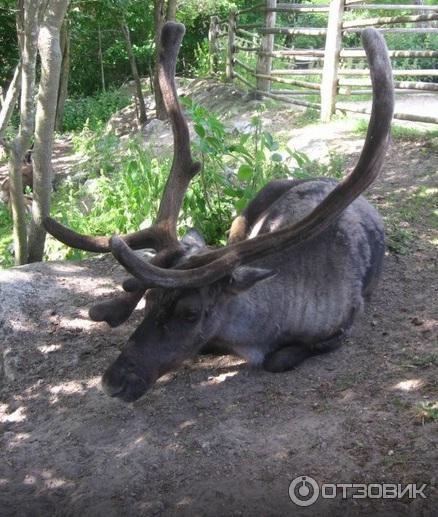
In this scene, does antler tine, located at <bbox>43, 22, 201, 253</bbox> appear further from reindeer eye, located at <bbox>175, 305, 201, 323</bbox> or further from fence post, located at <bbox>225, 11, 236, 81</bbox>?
fence post, located at <bbox>225, 11, 236, 81</bbox>

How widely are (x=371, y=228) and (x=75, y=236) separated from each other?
78.8 inches

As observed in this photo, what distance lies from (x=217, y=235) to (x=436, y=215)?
1.98 m

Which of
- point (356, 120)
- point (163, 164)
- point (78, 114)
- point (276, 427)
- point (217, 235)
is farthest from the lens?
point (78, 114)

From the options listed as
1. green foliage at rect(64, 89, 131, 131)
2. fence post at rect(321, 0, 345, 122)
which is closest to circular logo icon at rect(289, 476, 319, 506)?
fence post at rect(321, 0, 345, 122)

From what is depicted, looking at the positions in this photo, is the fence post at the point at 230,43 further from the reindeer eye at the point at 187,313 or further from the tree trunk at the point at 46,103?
the reindeer eye at the point at 187,313

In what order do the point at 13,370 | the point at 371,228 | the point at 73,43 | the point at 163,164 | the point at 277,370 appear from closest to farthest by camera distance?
1. the point at 277,370
2. the point at 13,370
3. the point at 371,228
4. the point at 163,164
5. the point at 73,43

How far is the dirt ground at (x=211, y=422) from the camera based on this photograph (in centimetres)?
278

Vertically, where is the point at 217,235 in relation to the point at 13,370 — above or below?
above

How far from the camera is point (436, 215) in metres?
5.70

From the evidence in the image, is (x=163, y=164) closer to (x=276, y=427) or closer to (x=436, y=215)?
(x=436, y=215)

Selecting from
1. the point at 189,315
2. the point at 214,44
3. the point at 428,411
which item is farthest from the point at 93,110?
the point at 428,411

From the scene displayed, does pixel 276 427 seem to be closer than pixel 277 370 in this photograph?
Yes

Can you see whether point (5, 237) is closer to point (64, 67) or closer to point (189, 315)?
point (189, 315)

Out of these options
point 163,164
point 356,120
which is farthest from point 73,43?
point 163,164
